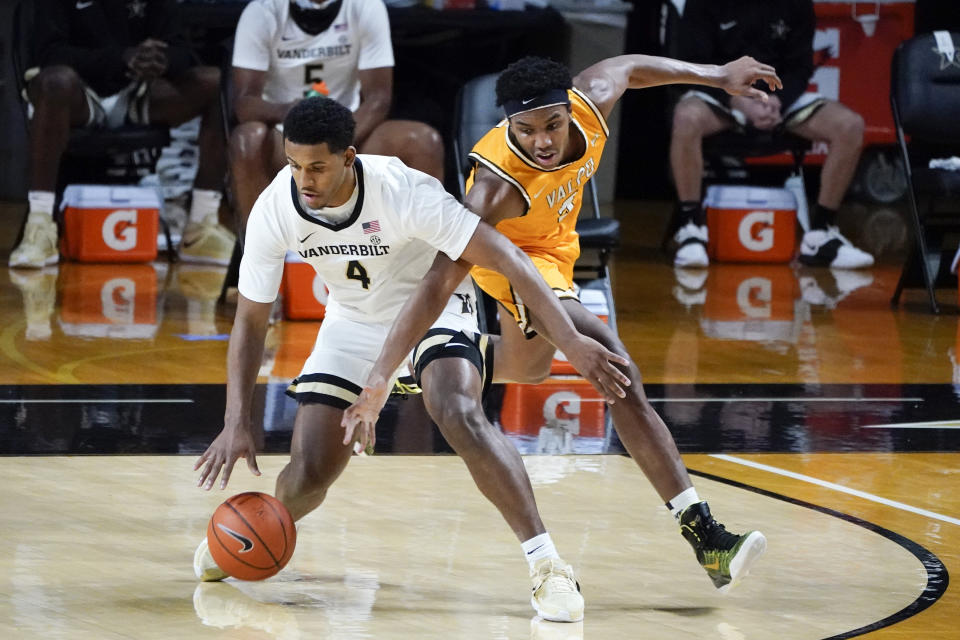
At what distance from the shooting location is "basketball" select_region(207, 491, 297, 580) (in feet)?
12.7

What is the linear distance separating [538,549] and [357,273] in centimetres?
90

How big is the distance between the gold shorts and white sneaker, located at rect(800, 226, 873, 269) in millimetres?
5722

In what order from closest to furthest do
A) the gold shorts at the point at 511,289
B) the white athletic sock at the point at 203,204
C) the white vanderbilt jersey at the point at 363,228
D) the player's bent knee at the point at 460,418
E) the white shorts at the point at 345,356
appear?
the player's bent knee at the point at 460,418
the white vanderbilt jersey at the point at 363,228
the white shorts at the point at 345,356
the gold shorts at the point at 511,289
the white athletic sock at the point at 203,204

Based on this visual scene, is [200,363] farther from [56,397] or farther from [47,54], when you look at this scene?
[47,54]

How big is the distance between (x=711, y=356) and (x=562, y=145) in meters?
3.12

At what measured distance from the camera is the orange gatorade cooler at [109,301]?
7516mm

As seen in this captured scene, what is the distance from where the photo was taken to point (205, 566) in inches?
159

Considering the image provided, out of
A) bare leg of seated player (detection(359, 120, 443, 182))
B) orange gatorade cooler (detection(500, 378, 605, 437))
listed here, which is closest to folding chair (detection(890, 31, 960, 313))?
bare leg of seated player (detection(359, 120, 443, 182))

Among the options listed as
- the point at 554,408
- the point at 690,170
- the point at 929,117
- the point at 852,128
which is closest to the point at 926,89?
the point at 929,117

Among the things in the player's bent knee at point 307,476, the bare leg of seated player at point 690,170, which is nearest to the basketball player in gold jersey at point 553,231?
the player's bent knee at point 307,476

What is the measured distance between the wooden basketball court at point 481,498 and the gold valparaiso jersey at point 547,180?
31.8 inches

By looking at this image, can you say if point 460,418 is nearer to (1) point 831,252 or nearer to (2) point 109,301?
(2) point 109,301

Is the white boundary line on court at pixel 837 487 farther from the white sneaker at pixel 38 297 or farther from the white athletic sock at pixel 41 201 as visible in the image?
the white athletic sock at pixel 41 201

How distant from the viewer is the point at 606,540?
452cm
